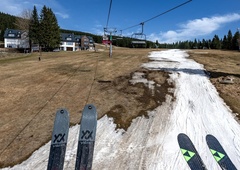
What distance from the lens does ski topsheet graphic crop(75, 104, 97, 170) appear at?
6.81 meters

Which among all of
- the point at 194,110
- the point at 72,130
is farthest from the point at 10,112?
the point at 194,110

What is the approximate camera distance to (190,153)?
8500 millimetres

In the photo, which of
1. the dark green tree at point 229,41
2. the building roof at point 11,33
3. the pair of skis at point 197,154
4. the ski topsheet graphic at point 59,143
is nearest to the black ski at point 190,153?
the pair of skis at point 197,154

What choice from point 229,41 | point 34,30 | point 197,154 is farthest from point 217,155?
point 229,41

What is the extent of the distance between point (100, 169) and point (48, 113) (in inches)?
221

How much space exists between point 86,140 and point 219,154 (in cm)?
541

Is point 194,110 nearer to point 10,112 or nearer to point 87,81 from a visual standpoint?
point 87,81

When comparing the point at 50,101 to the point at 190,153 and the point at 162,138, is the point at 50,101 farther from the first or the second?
the point at 190,153

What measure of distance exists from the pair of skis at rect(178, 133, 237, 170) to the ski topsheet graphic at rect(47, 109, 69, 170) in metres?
4.67

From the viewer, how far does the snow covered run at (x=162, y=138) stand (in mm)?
7910

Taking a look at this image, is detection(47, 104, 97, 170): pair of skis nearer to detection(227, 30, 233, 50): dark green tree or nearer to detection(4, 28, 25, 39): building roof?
detection(227, 30, 233, 50): dark green tree

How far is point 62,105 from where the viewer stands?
12984 millimetres

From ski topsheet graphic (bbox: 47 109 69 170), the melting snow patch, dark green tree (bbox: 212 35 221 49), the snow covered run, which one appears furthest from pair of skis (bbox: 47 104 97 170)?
dark green tree (bbox: 212 35 221 49)

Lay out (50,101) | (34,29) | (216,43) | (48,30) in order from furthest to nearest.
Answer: (216,43) < (48,30) < (34,29) < (50,101)
